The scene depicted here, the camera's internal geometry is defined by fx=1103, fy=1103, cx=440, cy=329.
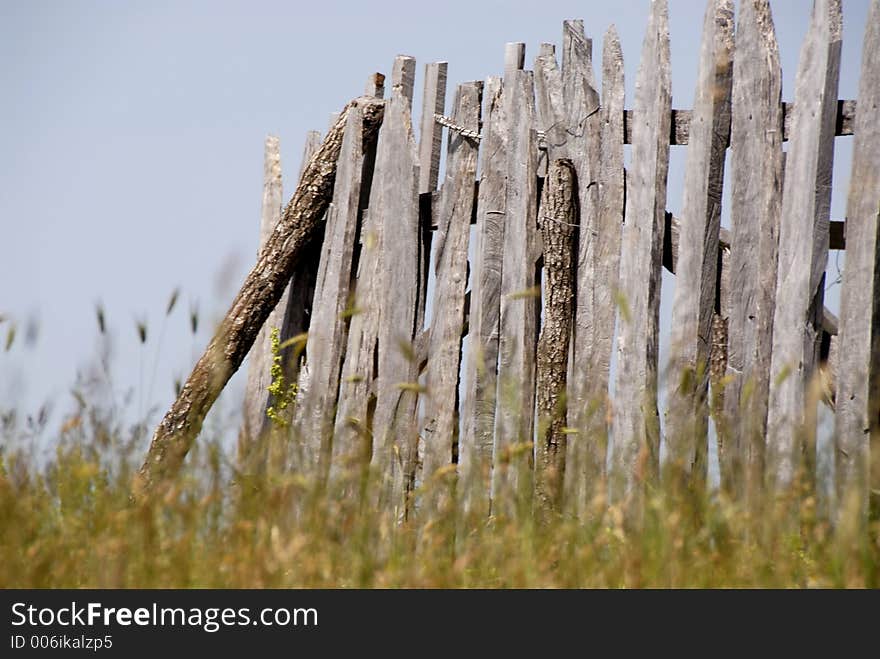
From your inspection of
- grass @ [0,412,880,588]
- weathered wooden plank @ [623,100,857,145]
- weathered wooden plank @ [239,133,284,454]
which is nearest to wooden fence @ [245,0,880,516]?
weathered wooden plank @ [623,100,857,145]

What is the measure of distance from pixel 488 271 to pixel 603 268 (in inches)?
25.8

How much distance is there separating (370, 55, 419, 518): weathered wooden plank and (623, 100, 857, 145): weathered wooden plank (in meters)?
1.41

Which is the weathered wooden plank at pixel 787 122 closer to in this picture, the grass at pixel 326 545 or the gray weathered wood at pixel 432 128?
the gray weathered wood at pixel 432 128

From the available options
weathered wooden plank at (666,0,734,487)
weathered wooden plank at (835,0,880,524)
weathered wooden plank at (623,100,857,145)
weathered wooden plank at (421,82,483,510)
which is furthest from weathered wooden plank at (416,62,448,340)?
weathered wooden plank at (835,0,880,524)

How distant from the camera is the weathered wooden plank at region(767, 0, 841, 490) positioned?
13.8ft

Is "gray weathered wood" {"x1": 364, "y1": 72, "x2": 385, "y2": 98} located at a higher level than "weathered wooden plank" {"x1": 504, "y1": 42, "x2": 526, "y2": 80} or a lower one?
higher

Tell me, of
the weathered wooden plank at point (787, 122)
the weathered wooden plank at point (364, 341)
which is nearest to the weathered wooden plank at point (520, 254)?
the weathered wooden plank at point (787, 122)

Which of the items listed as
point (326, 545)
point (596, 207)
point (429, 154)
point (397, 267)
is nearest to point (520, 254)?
point (596, 207)

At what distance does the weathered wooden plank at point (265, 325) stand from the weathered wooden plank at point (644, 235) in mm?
2362

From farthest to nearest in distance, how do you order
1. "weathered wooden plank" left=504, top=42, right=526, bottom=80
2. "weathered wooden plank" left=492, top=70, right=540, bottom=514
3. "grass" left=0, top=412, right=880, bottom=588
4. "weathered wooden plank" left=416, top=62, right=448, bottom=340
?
"weathered wooden plank" left=416, top=62, right=448, bottom=340
"weathered wooden plank" left=504, top=42, right=526, bottom=80
"weathered wooden plank" left=492, top=70, right=540, bottom=514
"grass" left=0, top=412, right=880, bottom=588

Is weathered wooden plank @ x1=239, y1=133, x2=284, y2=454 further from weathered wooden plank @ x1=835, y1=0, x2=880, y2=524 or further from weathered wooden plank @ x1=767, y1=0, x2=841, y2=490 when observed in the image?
weathered wooden plank @ x1=835, y1=0, x2=880, y2=524

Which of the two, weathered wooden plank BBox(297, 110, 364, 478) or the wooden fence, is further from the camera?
weathered wooden plank BBox(297, 110, 364, 478)

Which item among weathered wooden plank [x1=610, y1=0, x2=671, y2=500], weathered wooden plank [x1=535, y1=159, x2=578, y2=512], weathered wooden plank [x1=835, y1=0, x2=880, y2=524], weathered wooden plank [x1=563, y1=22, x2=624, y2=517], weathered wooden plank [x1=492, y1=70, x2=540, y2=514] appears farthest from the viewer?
weathered wooden plank [x1=492, y1=70, x2=540, y2=514]

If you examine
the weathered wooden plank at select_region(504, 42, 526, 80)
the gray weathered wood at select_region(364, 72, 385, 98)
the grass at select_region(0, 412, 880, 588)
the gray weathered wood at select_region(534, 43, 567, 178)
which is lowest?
the grass at select_region(0, 412, 880, 588)
